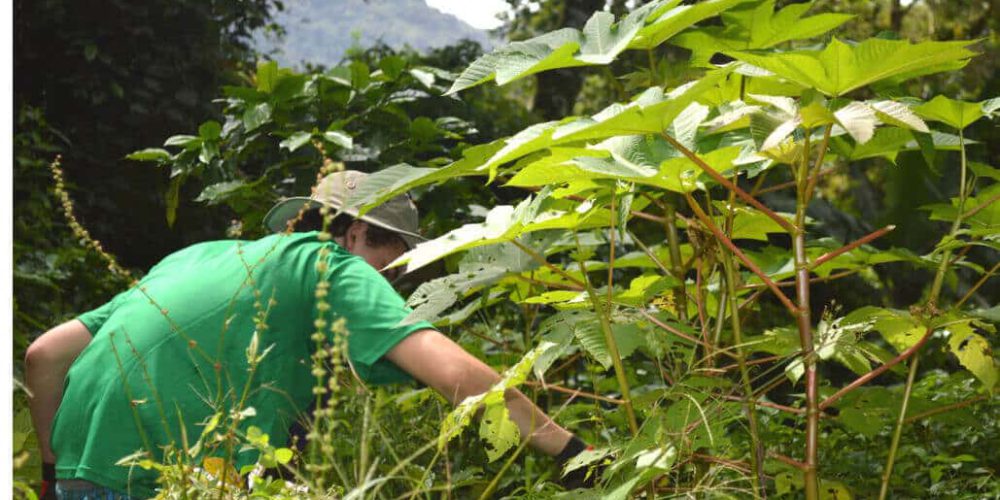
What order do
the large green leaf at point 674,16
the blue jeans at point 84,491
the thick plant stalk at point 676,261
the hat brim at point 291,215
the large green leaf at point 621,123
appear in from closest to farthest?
the large green leaf at point 621,123 < the large green leaf at point 674,16 < the thick plant stalk at point 676,261 < the blue jeans at point 84,491 < the hat brim at point 291,215

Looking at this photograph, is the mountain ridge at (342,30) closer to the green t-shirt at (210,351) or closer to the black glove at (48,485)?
the black glove at (48,485)

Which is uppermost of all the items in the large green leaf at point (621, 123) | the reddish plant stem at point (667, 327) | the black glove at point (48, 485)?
the large green leaf at point (621, 123)

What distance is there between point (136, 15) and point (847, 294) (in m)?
5.00

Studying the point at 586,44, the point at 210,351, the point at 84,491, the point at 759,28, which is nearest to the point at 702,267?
the point at 759,28

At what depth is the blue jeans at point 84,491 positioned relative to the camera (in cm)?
A: 210

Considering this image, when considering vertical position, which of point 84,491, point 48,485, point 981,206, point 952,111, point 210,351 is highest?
point 952,111

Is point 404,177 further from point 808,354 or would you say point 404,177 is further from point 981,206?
point 981,206

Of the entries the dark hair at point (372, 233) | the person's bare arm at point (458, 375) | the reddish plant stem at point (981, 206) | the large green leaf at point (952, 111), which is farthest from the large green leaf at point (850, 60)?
the dark hair at point (372, 233)

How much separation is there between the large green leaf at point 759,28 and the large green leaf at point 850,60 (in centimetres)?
31

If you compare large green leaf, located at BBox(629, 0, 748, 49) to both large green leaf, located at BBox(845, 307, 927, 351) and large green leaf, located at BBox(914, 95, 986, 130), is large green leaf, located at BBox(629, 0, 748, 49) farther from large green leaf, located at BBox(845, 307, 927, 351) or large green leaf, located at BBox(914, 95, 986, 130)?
large green leaf, located at BBox(845, 307, 927, 351)

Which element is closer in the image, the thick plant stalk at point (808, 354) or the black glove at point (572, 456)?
the thick plant stalk at point (808, 354)

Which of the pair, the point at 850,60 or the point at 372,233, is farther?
the point at 372,233

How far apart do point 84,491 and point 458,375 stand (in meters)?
0.82

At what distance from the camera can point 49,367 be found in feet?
7.89
